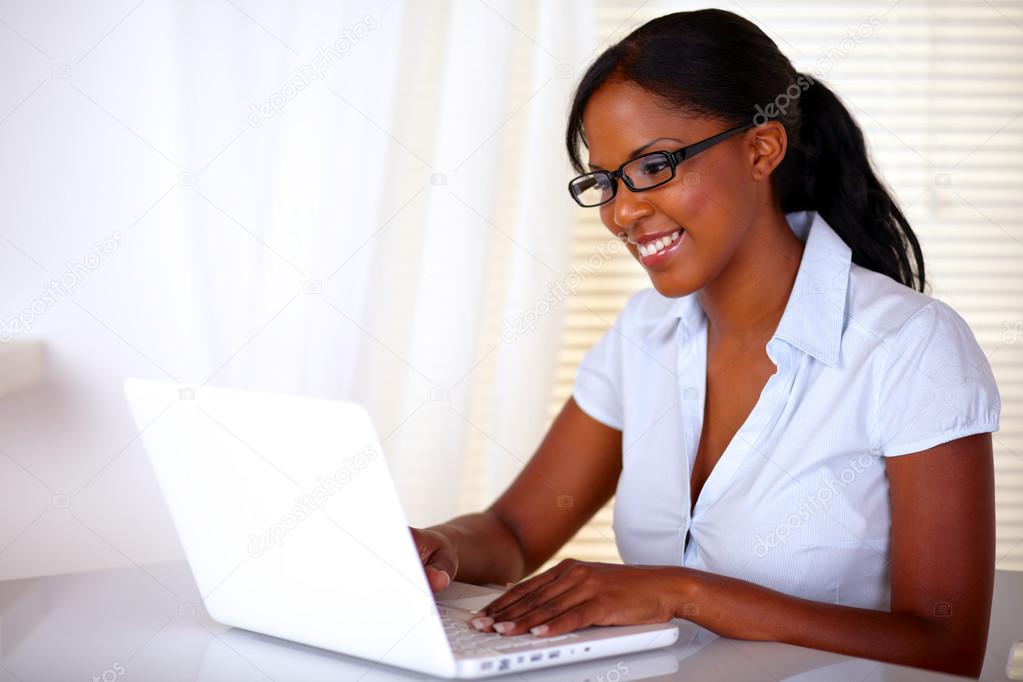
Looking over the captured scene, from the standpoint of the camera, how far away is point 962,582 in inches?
47.2

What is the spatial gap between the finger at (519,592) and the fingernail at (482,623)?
0.03m

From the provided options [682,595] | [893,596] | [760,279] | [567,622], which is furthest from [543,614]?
[760,279]

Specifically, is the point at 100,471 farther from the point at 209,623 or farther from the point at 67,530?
the point at 209,623

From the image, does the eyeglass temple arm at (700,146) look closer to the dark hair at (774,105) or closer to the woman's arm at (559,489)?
the dark hair at (774,105)

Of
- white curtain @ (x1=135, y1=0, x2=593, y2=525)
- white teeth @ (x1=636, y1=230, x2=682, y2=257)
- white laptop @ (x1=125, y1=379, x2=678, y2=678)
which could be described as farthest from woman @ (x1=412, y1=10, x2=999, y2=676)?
white curtain @ (x1=135, y1=0, x2=593, y2=525)

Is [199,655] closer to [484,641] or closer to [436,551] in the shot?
[484,641]

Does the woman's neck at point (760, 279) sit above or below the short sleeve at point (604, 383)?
above

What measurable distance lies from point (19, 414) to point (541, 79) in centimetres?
137

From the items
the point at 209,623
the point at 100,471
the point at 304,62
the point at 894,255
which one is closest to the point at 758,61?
the point at 894,255

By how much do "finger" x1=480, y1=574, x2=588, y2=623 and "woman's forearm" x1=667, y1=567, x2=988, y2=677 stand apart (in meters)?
0.12

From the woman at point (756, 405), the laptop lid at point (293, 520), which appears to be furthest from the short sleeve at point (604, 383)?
the laptop lid at point (293, 520)

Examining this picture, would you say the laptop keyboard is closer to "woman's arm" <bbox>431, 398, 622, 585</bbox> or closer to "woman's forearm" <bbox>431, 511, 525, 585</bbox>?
"woman's forearm" <bbox>431, 511, 525, 585</bbox>

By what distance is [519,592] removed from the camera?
109 cm

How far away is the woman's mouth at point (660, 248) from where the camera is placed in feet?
4.69
